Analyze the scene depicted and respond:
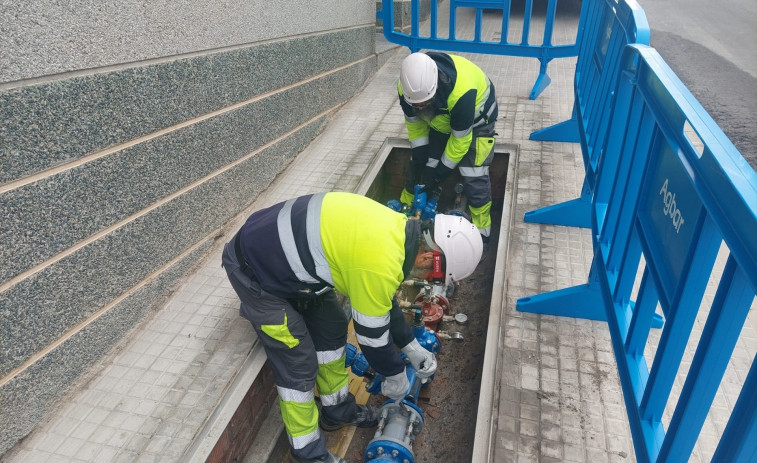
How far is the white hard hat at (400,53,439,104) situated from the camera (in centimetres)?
428

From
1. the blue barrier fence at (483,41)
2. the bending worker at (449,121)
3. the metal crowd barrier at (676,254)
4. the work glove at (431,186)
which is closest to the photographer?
the metal crowd barrier at (676,254)

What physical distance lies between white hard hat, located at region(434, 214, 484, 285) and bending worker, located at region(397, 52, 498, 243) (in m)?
1.76

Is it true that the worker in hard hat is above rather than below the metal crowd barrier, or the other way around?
below

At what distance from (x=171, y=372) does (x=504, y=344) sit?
2.16m

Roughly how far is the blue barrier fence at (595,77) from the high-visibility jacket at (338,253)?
5.52 feet

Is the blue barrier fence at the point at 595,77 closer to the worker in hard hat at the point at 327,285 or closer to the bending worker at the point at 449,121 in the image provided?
the bending worker at the point at 449,121

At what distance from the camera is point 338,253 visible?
2.67m

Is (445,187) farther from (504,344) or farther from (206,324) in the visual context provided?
(206,324)

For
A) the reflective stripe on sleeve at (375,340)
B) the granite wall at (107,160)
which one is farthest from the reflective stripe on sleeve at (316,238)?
the granite wall at (107,160)

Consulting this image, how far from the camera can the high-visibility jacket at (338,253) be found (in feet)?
8.59

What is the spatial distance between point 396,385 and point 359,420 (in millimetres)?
562

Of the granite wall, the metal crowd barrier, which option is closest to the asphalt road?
the metal crowd barrier

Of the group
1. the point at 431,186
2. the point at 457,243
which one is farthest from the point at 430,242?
the point at 431,186

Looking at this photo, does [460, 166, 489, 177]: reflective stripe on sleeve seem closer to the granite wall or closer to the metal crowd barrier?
the granite wall
